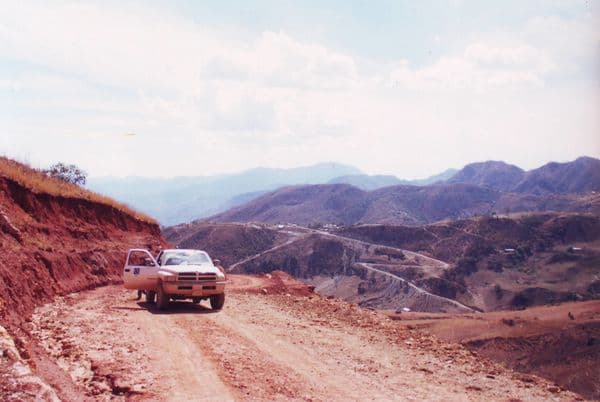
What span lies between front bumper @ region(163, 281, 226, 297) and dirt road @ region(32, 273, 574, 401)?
1.82 ft

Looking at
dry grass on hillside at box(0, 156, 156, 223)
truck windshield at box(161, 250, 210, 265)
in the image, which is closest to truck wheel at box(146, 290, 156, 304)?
truck windshield at box(161, 250, 210, 265)

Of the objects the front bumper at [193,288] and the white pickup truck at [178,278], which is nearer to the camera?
the front bumper at [193,288]

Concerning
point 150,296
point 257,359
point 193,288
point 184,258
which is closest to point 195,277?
point 193,288

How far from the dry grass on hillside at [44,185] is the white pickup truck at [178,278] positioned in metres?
8.60

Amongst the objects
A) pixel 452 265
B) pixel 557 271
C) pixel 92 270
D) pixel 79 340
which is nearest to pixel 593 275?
pixel 557 271

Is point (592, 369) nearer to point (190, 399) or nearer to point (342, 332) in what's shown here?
point (342, 332)

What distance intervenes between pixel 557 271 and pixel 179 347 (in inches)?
4691

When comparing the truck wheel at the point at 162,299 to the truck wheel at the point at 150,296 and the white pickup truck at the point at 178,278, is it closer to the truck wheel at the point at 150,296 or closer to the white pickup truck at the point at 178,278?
the white pickup truck at the point at 178,278

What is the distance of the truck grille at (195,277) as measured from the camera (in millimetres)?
15716

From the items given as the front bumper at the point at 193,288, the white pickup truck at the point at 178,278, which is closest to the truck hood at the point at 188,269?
the white pickup truck at the point at 178,278

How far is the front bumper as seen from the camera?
15.5 metres

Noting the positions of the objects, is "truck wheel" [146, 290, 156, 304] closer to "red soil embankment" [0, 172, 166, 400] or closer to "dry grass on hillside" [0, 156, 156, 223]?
"red soil embankment" [0, 172, 166, 400]

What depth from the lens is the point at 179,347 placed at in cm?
1038

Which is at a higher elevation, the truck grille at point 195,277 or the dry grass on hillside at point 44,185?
the dry grass on hillside at point 44,185
